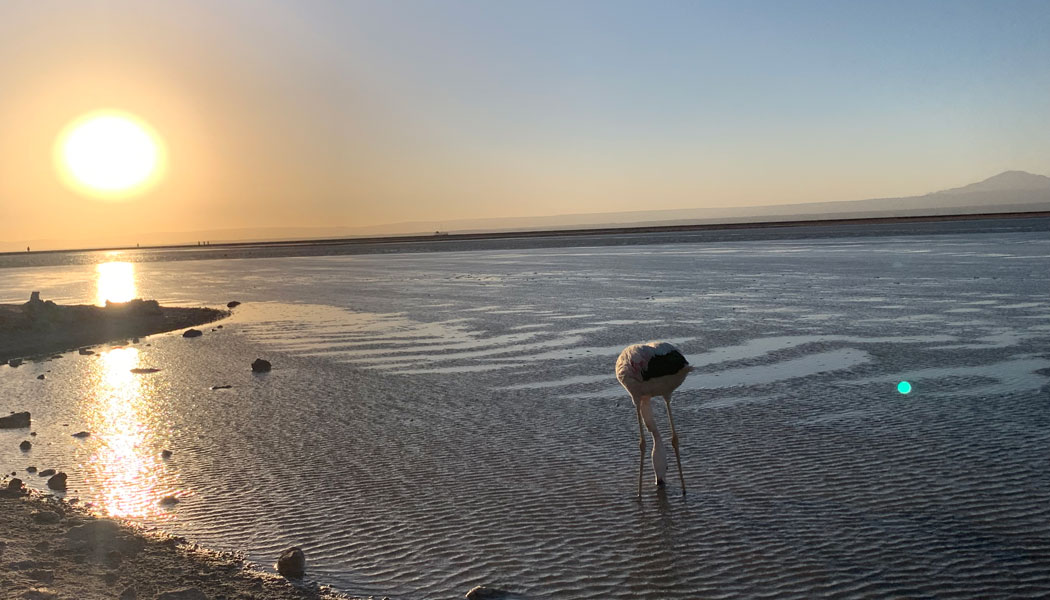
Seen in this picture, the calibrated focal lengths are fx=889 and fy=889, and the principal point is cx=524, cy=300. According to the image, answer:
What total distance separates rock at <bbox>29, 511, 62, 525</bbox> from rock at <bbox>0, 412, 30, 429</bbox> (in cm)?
587

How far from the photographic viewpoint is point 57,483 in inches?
412

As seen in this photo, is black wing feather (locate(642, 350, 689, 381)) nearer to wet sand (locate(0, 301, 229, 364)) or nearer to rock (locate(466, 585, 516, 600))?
rock (locate(466, 585, 516, 600))

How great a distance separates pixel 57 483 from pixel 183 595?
14.2 feet

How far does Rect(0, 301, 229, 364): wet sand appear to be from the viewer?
2545 centimetres

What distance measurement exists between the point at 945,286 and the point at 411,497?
89.7 feet

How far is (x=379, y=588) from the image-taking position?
290 inches

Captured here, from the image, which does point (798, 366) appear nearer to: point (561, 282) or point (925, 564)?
point (925, 564)

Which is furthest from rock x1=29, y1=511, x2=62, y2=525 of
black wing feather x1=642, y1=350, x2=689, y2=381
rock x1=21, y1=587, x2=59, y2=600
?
black wing feather x1=642, y1=350, x2=689, y2=381

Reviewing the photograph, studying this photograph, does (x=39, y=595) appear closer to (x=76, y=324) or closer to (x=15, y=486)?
(x=15, y=486)

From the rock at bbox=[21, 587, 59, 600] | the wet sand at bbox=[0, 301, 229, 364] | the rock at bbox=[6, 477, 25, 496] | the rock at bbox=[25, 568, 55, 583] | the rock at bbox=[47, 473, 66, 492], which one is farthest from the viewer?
the wet sand at bbox=[0, 301, 229, 364]

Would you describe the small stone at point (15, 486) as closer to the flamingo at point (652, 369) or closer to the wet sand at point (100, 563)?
the wet sand at point (100, 563)

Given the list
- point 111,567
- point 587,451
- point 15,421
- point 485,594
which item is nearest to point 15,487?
point 111,567

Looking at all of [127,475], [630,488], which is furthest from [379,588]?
[127,475]

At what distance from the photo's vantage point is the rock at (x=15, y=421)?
14.2m
